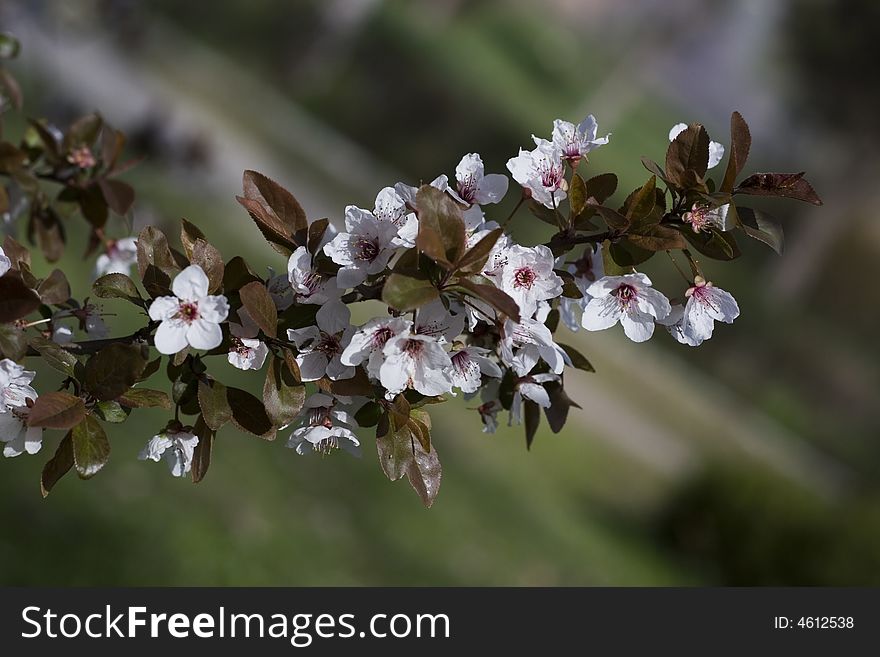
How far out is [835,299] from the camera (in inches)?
380

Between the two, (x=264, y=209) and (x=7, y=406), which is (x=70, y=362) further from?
(x=264, y=209)

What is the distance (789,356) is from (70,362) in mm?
8719

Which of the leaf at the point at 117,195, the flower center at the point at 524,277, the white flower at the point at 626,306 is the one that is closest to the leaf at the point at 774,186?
the white flower at the point at 626,306

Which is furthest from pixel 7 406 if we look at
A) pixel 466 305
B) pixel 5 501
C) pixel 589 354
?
pixel 589 354

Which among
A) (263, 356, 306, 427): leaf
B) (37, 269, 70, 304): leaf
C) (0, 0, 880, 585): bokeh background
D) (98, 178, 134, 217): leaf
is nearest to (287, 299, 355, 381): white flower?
(263, 356, 306, 427): leaf

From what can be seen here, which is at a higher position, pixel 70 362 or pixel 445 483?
pixel 445 483

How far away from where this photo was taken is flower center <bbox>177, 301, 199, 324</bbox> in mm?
940

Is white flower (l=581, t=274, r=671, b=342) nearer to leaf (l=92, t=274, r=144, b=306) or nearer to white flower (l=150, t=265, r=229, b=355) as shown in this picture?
white flower (l=150, t=265, r=229, b=355)

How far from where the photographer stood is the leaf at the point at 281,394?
0.99 m

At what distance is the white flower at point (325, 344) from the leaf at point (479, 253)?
147 millimetres

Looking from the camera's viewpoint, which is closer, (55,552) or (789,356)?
(55,552)

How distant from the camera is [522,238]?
8188mm

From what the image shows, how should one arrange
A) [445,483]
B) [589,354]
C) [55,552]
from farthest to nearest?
[589,354]
[445,483]
[55,552]

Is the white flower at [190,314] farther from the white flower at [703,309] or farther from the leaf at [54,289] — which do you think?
the white flower at [703,309]
